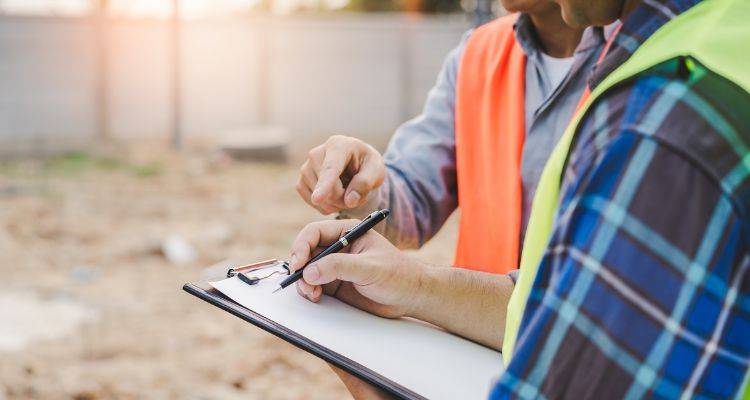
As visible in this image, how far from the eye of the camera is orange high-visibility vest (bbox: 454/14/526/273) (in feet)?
5.72

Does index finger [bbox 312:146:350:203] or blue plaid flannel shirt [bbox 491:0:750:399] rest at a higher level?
blue plaid flannel shirt [bbox 491:0:750:399]

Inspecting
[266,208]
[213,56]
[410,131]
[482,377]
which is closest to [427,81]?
[213,56]

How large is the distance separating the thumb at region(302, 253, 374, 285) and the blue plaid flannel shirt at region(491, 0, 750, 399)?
1.86 feet

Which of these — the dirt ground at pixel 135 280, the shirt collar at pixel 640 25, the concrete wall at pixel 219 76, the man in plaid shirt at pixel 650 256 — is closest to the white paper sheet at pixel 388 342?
the man in plaid shirt at pixel 650 256

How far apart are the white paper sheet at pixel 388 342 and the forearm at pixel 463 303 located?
0.07 feet

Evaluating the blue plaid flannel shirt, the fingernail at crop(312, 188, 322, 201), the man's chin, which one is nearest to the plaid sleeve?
the blue plaid flannel shirt

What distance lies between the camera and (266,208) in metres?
7.84

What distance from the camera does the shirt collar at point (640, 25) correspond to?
2.67 feet

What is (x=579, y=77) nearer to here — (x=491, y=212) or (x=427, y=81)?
(x=491, y=212)

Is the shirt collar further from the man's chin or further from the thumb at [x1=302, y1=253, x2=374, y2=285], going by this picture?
the thumb at [x1=302, y1=253, x2=374, y2=285]

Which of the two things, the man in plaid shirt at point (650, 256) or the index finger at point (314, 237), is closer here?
the man in plaid shirt at point (650, 256)

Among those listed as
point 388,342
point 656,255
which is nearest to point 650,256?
point 656,255

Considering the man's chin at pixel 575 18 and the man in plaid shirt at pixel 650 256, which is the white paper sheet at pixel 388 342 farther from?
the man's chin at pixel 575 18

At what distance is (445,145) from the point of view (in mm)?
1941
